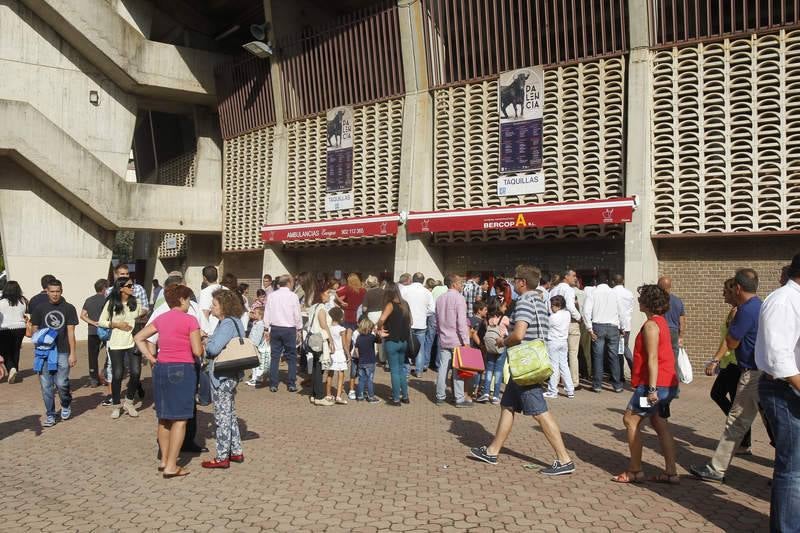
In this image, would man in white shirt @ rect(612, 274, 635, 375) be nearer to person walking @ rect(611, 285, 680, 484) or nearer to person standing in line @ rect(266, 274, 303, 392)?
person walking @ rect(611, 285, 680, 484)

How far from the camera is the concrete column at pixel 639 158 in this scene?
12320 mm

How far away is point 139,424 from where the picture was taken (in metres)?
7.86

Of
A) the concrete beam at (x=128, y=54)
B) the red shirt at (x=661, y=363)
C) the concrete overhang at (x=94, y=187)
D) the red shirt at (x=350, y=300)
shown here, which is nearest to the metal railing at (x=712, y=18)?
the red shirt at (x=350, y=300)

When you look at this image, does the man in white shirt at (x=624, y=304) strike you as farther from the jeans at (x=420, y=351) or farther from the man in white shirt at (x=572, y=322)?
the jeans at (x=420, y=351)

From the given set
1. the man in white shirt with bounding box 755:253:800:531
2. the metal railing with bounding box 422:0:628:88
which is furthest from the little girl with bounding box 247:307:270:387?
the man in white shirt with bounding box 755:253:800:531

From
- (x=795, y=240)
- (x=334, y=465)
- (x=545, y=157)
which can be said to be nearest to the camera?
(x=334, y=465)

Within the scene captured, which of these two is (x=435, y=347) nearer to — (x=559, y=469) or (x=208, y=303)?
(x=208, y=303)

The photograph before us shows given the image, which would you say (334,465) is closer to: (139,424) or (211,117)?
(139,424)

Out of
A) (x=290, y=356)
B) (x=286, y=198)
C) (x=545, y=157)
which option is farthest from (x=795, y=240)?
(x=286, y=198)

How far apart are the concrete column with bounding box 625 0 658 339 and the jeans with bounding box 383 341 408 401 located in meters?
5.34

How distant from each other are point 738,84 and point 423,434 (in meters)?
9.05

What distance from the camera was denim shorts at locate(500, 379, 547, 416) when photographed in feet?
18.8

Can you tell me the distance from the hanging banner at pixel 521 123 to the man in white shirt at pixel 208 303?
7.68 m

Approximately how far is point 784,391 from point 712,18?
10.5m
